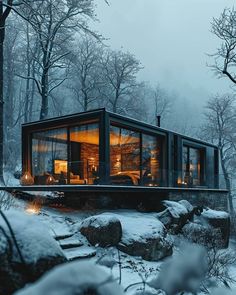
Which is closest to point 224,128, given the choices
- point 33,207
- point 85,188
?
point 85,188

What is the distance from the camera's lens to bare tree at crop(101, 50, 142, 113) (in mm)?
33688

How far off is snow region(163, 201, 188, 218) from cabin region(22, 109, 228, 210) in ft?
3.30

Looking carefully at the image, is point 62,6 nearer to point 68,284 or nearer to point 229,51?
point 229,51

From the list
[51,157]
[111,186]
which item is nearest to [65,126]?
[51,157]

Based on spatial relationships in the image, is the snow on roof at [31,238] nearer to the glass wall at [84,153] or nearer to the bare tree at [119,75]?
the glass wall at [84,153]

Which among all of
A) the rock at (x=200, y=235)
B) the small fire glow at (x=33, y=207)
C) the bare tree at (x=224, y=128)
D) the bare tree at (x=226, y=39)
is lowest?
the rock at (x=200, y=235)

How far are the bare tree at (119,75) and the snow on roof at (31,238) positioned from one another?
1196 inches

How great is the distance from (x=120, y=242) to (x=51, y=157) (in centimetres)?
723

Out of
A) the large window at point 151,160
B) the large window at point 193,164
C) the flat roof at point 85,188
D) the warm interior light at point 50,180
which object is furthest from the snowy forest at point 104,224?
the large window at point 193,164

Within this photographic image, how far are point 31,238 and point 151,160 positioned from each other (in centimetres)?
1378

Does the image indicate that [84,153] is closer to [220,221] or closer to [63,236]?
[220,221]

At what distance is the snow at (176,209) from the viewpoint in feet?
39.4

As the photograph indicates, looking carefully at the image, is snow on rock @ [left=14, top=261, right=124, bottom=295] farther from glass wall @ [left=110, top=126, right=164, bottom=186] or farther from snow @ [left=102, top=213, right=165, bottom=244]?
glass wall @ [left=110, top=126, right=164, bottom=186]

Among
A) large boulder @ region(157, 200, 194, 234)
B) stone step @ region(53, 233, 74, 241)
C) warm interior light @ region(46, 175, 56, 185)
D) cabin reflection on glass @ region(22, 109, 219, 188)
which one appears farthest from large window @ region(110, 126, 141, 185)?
stone step @ region(53, 233, 74, 241)
